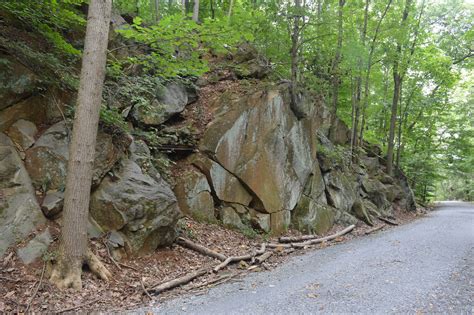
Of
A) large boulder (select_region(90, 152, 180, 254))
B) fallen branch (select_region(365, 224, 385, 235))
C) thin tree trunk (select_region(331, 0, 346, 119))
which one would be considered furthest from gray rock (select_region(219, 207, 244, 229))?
thin tree trunk (select_region(331, 0, 346, 119))

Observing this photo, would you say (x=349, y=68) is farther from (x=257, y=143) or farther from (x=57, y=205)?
(x=57, y=205)

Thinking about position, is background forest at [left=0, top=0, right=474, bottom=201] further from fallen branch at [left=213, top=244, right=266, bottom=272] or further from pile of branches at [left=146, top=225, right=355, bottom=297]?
fallen branch at [left=213, top=244, right=266, bottom=272]

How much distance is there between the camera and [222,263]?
6.01 m

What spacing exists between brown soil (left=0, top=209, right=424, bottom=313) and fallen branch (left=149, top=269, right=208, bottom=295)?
83 millimetres

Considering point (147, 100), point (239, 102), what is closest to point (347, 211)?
point (239, 102)

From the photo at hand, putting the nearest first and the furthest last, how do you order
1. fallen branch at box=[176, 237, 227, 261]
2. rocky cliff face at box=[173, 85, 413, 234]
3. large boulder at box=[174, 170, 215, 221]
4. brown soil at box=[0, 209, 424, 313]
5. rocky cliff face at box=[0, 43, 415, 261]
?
1. brown soil at box=[0, 209, 424, 313]
2. rocky cliff face at box=[0, 43, 415, 261]
3. fallen branch at box=[176, 237, 227, 261]
4. large boulder at box=[174, 170, 215, 221]
5. rocky cliff face at box=[173, 85, 413, 234]

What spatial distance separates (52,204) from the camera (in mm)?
4793

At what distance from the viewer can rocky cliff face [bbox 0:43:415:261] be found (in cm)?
490

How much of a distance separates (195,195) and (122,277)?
10.7ft

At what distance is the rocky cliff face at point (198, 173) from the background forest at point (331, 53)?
27.7 inches

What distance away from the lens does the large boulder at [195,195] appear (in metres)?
7.71

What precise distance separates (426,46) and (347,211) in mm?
11938

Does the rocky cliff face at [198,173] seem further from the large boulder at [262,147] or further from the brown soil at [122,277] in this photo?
the brown soil at [122,277]

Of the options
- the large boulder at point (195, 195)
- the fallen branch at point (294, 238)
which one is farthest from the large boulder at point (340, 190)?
the large boulder at point (195, 195)
